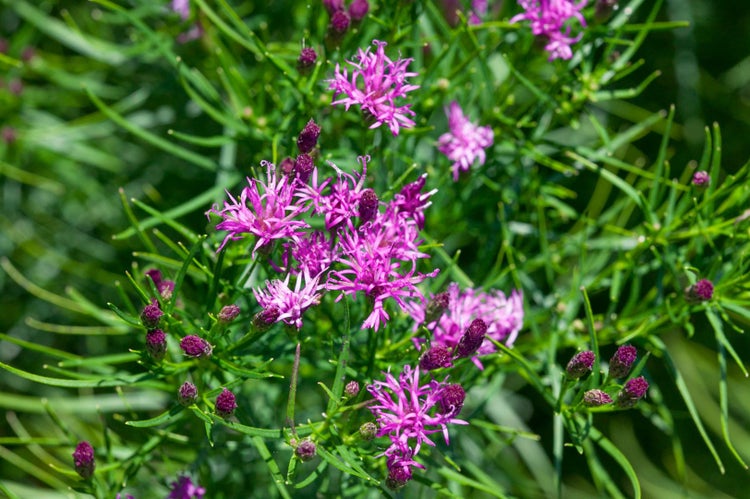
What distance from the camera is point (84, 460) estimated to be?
1.07 meters

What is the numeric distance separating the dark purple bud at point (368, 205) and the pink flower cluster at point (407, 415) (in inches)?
8.2

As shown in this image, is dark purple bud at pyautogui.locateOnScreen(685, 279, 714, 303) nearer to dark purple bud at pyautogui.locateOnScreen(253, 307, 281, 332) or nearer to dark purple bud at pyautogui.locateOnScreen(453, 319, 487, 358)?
dark purple bud at pyautogui.locateOnScreen(453, 319, 487, 358)

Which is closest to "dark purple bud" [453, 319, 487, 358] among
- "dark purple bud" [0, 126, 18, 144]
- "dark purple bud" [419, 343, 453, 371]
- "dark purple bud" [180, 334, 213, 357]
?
Answer: "dark purple bud" [419, 343, 453, 371]

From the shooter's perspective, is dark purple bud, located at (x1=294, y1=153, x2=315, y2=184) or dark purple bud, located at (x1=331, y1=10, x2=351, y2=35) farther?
dark purple bud, located at (x1=331, y1=10, x2=351, y2=35)

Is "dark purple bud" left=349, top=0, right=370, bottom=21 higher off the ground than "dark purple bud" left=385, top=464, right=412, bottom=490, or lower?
higher

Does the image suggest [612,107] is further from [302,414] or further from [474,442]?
[302,414]

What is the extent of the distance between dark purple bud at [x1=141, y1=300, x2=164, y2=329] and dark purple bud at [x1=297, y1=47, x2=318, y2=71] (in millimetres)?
425

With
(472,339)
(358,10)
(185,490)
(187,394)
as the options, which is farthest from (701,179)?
(185,490)

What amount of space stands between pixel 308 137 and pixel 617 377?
54 cm

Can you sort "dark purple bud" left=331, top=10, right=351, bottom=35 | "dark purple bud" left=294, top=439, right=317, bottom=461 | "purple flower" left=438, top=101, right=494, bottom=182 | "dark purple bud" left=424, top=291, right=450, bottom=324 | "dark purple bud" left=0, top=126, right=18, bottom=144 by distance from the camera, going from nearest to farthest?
1. "dark purple bud" left=294, top=439, right=317, bottom=461
2. "dark purple bud" left=424, top=291, right=450, bottom=324
3. "dark purple bud" left=331, top=10, right=351, bottom=35
4. "purple flower" left=438, top=101, right=494, bottom=182
5. "dark purple bud" left=0, top=126, right=18, bottom=144

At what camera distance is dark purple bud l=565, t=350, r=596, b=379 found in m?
1.02

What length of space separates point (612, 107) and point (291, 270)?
114 centimetres

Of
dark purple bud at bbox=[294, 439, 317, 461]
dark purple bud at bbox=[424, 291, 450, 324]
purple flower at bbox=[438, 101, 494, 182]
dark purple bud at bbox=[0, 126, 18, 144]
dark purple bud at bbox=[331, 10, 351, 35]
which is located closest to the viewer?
dark purple bud at bbox=[294, 439, 317, 461]

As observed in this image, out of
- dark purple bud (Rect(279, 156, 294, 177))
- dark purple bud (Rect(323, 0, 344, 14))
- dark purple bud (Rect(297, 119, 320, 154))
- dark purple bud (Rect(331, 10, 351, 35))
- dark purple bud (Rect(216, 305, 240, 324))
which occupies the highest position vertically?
dark purple bud (Rect(323, 0, 344, 14))
